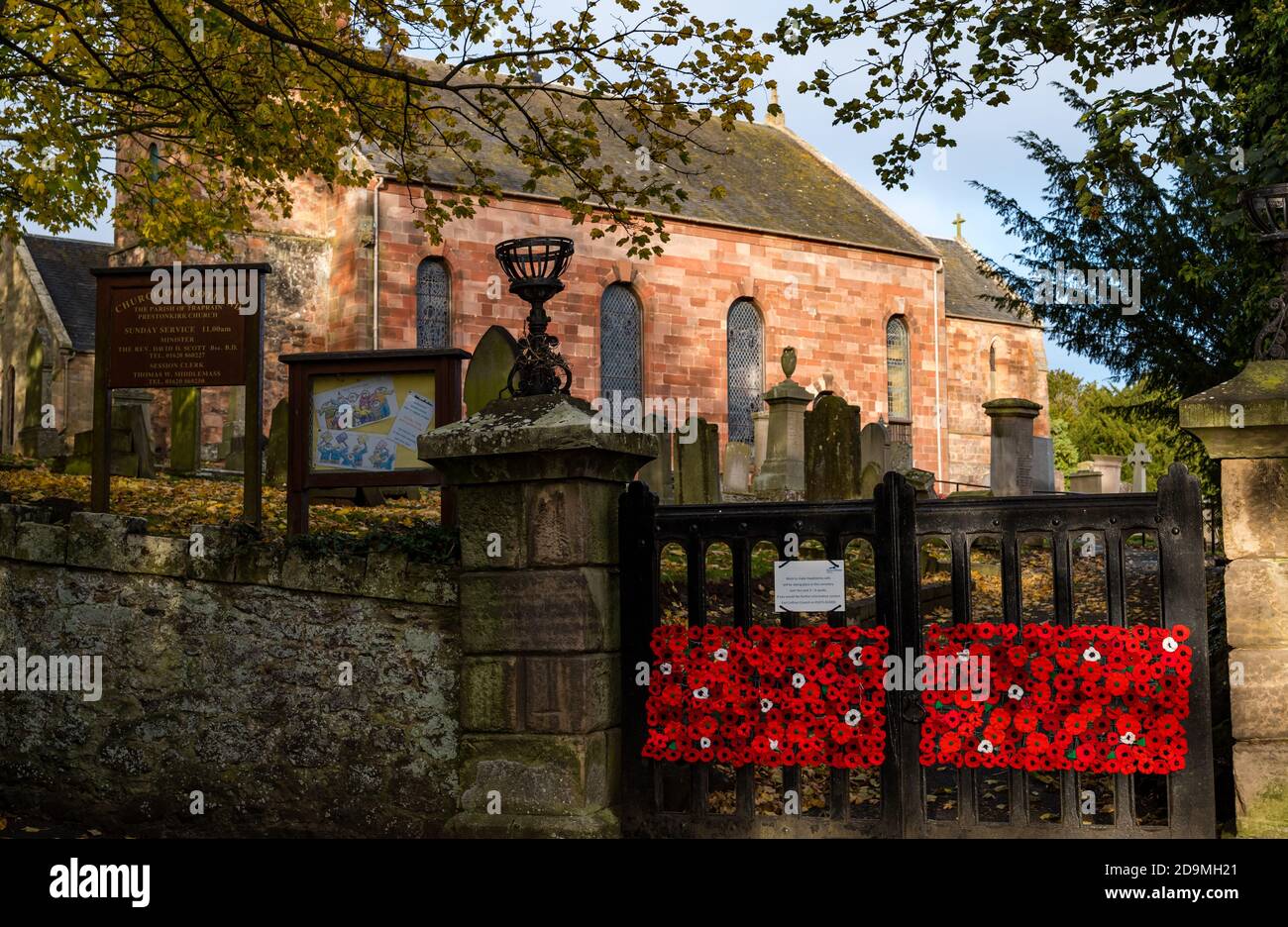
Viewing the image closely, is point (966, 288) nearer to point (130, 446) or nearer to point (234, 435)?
point (234, 435)

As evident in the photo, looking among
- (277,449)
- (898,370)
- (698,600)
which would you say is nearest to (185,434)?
(277,449)

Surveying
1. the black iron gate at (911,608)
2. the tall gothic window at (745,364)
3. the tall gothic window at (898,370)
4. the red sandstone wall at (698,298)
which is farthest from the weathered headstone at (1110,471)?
the black iron gate at (911,608)

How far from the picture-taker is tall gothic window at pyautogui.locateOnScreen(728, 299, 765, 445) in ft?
93.5

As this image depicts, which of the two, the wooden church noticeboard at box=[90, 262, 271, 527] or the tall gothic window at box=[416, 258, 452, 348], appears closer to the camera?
the wooden church noticeboard at box=[90, 262, 271, 527]

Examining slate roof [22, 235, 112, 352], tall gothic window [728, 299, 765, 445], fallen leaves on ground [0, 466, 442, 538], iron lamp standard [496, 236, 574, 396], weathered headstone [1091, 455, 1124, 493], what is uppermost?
slate roof [22, 235, 112, 352]

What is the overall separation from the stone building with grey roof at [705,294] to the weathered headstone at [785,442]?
6854 millimetres

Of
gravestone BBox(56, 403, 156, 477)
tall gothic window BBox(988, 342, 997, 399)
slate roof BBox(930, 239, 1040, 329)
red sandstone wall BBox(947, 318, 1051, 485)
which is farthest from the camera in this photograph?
slate roof BBox(930, 239, 1040, 329)

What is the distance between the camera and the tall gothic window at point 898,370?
30.8 meters

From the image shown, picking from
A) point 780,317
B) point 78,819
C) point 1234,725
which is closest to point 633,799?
point 1234,725

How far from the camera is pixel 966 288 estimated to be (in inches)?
1521

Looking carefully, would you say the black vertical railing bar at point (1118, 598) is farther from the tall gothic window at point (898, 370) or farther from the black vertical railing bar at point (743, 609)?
the tall gothic window at point (898, 370)

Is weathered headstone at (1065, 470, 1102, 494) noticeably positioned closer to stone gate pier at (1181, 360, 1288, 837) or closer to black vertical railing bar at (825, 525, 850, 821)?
stone gate pier at (1181, 360, 1288, 837)

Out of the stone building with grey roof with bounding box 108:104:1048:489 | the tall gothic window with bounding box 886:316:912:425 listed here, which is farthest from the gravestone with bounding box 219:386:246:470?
the tall gothic window with bounding box 886:316:912:425

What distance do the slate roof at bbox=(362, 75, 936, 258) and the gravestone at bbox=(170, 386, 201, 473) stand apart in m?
10.1
